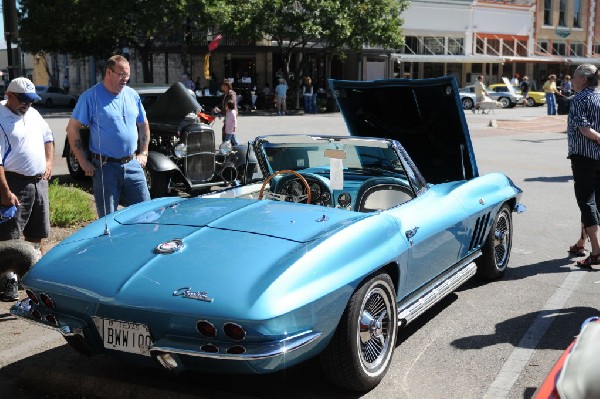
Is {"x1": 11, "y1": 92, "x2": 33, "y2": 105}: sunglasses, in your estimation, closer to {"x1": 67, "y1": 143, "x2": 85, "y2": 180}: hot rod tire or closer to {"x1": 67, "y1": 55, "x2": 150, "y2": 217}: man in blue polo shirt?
{"x1": 67, "y1": 55, "x2": 150, "y2": 217}: man in blue polo shirt

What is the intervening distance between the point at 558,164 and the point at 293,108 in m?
24.6

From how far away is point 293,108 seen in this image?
3834 cm

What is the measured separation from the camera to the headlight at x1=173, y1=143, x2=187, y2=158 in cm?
1067

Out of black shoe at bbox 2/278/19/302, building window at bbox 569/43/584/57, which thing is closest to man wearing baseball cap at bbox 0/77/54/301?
black shoe at bbox 2/278/19/302

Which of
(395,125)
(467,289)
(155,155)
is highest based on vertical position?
(395,125)

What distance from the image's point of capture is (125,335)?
3.59m

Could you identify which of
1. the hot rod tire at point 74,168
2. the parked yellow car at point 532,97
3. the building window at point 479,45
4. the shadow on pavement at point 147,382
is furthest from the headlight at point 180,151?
the building window at point 479,45

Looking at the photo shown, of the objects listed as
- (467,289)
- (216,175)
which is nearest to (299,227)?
(467,289)

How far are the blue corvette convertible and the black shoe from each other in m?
1.44

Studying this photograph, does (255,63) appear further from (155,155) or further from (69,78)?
(155,155)

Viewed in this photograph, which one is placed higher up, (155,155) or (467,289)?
(155,155)

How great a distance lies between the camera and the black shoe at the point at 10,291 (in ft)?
18.3

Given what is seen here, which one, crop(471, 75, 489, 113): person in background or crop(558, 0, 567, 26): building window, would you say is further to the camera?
crop(558, 0, 567, 26): building window

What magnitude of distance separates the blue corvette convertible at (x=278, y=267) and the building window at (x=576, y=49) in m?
58.6
